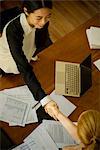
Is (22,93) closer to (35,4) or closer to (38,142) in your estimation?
(38,142)

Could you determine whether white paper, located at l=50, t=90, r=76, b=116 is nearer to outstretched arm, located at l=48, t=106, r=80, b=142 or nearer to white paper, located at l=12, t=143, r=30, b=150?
outstretched arm, located at l=48, t=106, r=80, b=142

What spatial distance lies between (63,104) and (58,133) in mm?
188

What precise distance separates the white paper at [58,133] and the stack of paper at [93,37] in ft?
2.07

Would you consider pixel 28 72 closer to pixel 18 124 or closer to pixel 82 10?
pixel 18 124

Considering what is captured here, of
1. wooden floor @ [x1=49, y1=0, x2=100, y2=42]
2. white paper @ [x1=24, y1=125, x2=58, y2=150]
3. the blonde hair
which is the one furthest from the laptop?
wooden floor @ [x1=49, y1=0, x2=100, y2=42]

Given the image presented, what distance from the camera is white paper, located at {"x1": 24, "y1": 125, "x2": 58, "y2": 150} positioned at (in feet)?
5.55

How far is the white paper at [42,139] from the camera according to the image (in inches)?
66.6

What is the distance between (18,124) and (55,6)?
6.32 feet

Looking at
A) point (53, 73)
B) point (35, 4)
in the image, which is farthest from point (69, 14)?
point (35, 4)

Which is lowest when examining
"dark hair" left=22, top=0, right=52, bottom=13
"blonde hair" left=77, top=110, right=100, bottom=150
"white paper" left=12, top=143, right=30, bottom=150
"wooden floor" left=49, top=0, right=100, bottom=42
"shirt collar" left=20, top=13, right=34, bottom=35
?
"wooden floor" left=49, top=0, right=100, bottom=42

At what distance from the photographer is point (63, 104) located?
1864 millimetres

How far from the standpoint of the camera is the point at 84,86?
1.96 meters

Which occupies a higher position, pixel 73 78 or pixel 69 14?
pixel 73 78

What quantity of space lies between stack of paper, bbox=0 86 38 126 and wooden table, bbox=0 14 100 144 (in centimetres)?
3
